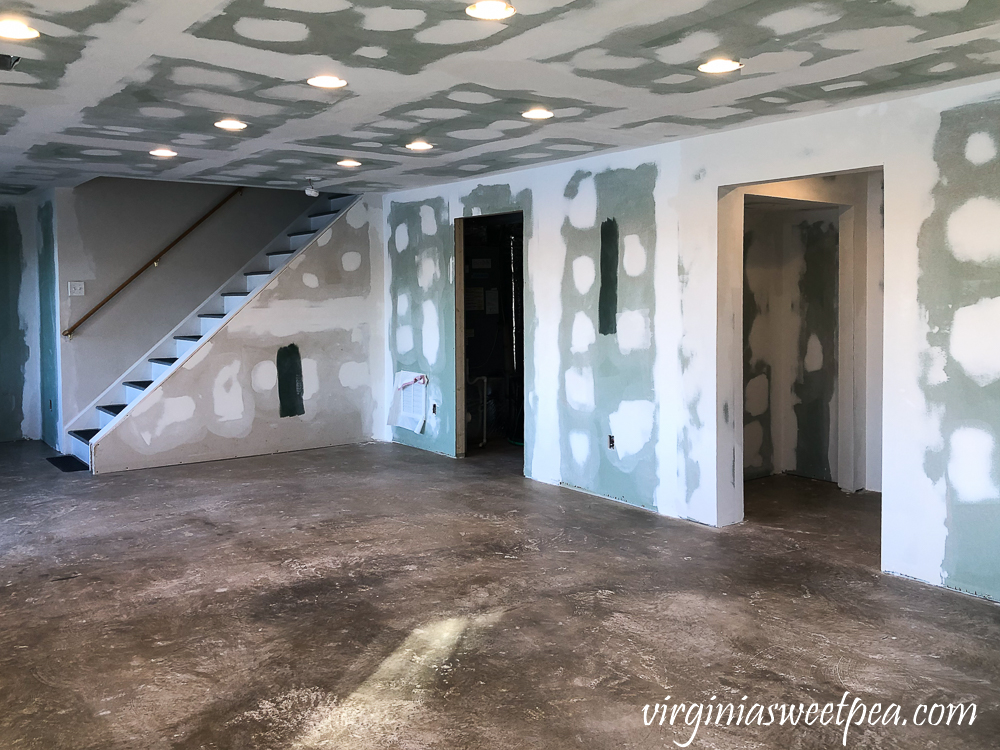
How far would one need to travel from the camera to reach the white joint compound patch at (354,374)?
7797 millimetres

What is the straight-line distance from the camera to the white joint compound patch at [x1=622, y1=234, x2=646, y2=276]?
5.32 metres

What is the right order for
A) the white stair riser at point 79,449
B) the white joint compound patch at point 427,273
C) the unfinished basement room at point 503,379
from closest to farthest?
the unfinished basement room at point 503,379 → the white stair riser at point 79,449 → the white joint compound patch at point 427,273

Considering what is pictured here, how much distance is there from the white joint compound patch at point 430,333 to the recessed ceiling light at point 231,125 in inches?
117

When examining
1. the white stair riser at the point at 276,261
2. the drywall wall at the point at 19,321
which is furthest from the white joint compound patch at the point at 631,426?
the drywall wall at the point at 19,321

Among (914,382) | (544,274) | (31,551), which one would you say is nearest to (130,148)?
(31,551)

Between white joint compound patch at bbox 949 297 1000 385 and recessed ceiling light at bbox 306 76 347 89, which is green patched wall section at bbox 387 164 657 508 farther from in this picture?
recessed ceiling light at bbox 306 76 347 89

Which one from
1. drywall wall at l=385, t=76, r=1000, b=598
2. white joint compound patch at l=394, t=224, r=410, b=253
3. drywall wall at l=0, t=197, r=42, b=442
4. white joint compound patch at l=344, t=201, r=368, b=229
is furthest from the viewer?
drywall wall at l=0, t=197, r=42, b=442

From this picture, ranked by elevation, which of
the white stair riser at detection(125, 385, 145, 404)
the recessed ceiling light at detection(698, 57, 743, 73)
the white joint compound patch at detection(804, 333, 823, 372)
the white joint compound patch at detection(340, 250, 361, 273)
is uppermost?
the recessed ceiling light at detection(698, 57, 743, 73)

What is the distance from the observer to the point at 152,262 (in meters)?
7.82

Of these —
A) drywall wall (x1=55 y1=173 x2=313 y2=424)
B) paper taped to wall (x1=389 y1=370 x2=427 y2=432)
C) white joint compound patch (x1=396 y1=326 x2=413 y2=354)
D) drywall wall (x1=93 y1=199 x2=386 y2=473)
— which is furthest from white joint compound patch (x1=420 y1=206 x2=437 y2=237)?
drywall wall (x1=55 y1=173 x2=313 y2=424)

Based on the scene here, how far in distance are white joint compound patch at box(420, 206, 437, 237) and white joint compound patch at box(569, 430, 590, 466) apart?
237cm

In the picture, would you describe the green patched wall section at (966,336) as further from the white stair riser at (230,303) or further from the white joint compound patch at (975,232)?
the white stair riser at (230,303)

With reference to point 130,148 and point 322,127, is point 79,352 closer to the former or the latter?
point 130,148

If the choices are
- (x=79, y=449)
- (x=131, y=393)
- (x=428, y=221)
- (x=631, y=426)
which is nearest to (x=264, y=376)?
(x=131, y=393)
